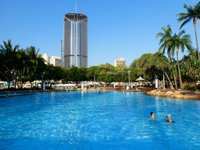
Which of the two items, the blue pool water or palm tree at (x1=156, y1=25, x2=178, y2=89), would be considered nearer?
the blue pool water

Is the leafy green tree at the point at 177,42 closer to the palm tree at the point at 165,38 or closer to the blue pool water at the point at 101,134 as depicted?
the palm tree at the point at 165,38

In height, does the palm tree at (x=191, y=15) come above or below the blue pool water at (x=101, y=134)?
above

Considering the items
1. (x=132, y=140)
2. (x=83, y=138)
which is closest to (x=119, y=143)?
(x=132, y=140)

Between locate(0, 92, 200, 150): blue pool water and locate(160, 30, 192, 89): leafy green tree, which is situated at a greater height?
locate(160, 30, 192, 89): leafy green tree

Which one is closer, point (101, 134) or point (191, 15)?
point (101, 134)

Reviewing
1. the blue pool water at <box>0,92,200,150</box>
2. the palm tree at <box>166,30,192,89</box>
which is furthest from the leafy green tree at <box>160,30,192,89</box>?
the blue pool water at <box>0,92,200,150</box>

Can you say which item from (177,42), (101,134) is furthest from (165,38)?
(101,134)

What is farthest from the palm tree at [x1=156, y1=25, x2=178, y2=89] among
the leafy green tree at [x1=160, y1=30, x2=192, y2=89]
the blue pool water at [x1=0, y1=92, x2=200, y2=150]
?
the blue pool water at [x1=0, y1=92, x2=200, y2=150]

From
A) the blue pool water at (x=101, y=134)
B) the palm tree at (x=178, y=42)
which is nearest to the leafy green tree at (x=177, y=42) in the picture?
the palm tree at (x=178, y=42)

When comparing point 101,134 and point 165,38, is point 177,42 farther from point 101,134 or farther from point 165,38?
point 101,134

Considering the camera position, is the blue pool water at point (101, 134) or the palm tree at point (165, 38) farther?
the palm tree at point (165, 38)

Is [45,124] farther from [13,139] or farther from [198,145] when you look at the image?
[198,145]

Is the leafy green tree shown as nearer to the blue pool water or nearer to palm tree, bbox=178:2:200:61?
palm tree, bbox=178:2:200:61

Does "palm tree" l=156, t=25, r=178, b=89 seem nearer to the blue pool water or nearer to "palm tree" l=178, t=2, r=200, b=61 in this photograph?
"palm tree" l=178, t=2, r=200, b=61
